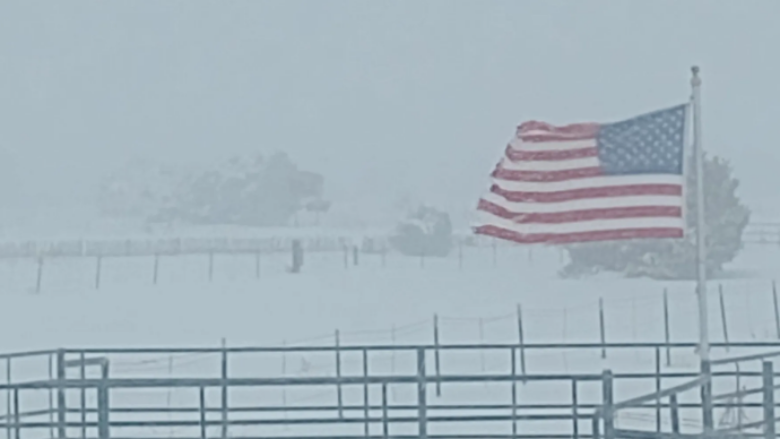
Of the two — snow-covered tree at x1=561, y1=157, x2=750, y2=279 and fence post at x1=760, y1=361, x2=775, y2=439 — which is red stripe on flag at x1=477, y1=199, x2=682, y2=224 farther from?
snow-covered tree at x1=561, y1=157, x2=750, y2=279

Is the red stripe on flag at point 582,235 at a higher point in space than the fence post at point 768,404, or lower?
higher

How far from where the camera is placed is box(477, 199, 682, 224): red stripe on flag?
1162cm

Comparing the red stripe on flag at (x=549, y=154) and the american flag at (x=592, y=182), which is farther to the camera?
the red stripe on flag at (x=549, y=154)

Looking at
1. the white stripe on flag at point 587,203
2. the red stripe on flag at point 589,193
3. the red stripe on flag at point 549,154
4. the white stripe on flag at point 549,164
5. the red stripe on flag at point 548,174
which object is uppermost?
the red stripe on flag at point 549,154

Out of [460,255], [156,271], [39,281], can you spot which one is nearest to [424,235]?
[460,255]

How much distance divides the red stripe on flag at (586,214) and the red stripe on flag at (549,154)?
1.18 feet

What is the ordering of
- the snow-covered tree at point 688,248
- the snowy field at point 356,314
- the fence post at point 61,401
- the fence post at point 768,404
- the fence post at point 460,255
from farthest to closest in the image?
1. the fence post at point 460,255
2. the snow-covered tree at point 688,248
3. the snowy field at point 356,314
4. the fence post at point 61,401
5. the fence post at point 768,404

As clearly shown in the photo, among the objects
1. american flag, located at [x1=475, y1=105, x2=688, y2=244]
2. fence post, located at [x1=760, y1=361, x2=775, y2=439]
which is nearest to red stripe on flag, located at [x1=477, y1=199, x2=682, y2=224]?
american flag, located at [x1=475, y1=105, x2=688, y2=244]

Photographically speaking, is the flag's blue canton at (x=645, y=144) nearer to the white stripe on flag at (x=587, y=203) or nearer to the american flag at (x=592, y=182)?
the american flag at (x=592, y=182)

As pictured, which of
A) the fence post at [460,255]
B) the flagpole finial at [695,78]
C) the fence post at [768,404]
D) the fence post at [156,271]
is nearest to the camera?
the fence post at [768,404]

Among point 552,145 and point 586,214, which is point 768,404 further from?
point 552,145

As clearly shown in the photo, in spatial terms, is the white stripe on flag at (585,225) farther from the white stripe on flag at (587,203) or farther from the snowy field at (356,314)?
the snowy field at (356,314)

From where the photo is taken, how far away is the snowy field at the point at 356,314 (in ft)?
102

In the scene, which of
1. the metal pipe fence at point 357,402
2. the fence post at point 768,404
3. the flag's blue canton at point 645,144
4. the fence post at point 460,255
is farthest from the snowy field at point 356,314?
the fence post at point 768,404
